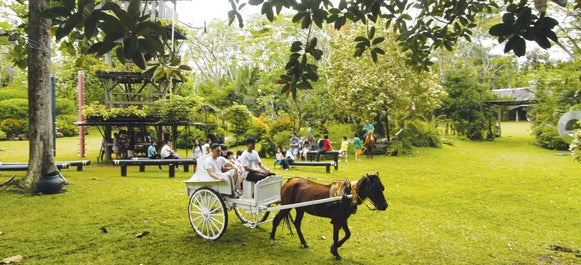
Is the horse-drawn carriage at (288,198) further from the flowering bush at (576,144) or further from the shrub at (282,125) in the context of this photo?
the shrub at (282,125)

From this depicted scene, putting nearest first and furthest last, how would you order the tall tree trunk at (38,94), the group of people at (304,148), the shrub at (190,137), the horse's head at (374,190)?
the horse's head at (374,190) < the tall tree trunk at (38,94) < the group of people at (304,148) < the shrub at (190,137)

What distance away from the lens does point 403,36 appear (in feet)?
18.6

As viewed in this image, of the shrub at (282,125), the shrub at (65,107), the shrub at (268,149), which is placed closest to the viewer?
the shrub at (268,149)

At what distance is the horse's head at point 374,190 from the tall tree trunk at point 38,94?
8054mm

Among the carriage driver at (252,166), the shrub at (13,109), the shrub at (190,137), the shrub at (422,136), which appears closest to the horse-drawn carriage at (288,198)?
the carriage driver at (252,166)

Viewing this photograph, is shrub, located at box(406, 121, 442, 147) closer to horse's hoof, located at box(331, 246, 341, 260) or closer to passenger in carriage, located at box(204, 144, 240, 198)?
passenger in carriage, located at box(204, 144, 240, 198)

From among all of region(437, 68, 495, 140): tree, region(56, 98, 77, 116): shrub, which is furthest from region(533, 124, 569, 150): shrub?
region(56, 98, 77, 116): shrub

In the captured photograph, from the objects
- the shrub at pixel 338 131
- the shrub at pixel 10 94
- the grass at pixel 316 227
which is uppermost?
the shrub at pixel 10 94

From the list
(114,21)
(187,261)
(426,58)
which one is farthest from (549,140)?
(114,21)

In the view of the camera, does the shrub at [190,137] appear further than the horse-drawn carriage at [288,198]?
Yes

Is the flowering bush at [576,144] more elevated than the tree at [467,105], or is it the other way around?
the tree at [467,105]

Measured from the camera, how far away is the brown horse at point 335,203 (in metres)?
4.90

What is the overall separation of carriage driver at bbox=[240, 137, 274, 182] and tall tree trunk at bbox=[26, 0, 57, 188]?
5.89 meters

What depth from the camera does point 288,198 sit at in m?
5.52
